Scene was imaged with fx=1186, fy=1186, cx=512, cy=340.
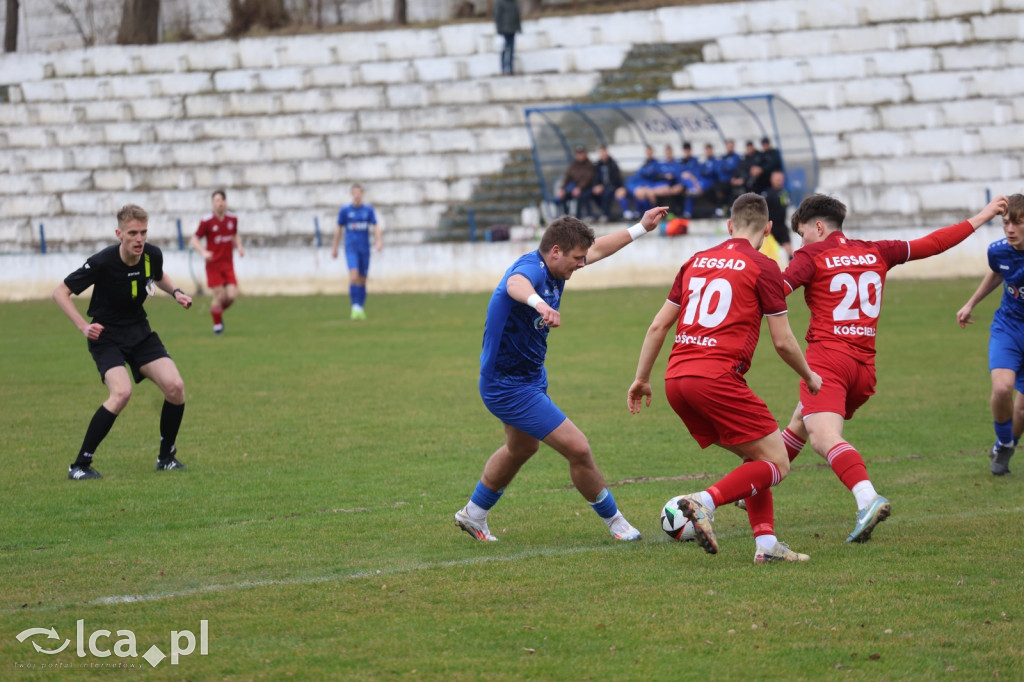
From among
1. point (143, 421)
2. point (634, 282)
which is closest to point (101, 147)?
point (634, 282)

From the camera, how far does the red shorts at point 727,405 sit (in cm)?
609

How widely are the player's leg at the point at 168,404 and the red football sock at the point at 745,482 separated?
4.82m

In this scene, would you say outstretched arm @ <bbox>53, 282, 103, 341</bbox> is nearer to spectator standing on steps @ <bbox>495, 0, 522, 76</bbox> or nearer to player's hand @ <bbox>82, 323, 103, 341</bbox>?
player's hand @ <bbox>82, 323, 103, 341</bbox>

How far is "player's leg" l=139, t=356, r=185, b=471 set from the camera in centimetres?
922

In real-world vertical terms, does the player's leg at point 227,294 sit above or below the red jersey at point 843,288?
below

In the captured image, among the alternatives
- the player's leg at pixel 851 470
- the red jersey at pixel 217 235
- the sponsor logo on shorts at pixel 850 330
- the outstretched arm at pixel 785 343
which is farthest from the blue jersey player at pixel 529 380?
the red jersey at pixel 217 235

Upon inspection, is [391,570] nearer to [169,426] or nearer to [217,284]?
[169,426]

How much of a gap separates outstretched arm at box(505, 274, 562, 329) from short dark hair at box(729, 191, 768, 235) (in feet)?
3.65

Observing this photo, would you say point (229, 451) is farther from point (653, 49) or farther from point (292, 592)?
point (653, 49)

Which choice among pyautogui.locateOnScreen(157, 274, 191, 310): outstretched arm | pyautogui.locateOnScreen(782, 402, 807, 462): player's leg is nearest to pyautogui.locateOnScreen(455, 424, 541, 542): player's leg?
pyautogui.locateOnScreen(782, 402, 807, 462): player's leg

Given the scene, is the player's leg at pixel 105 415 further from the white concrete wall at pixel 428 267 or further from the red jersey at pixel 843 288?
the white concrete wall at pixel 428 267

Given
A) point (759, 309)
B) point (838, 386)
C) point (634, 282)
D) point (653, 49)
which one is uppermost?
point (653, 49)

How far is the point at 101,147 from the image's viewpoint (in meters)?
33.2

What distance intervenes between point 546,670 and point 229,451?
5928 millimetres
